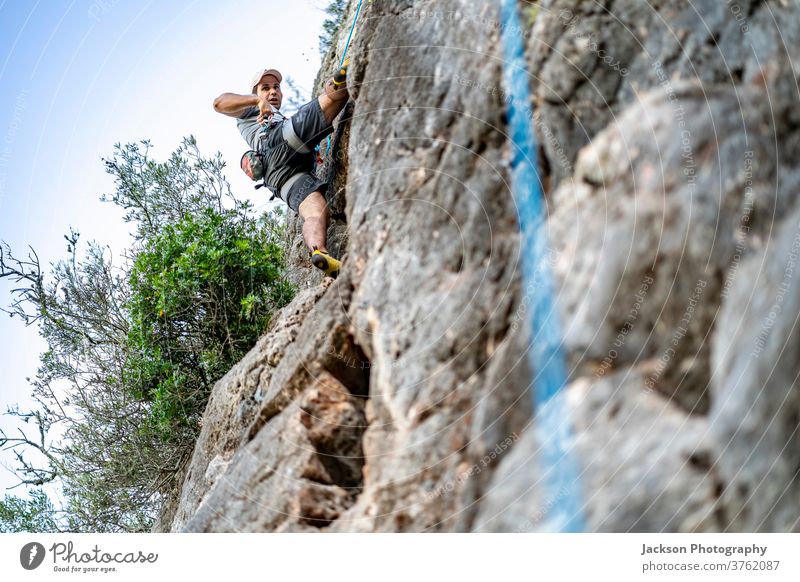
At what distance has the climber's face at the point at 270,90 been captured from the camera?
6164 mm

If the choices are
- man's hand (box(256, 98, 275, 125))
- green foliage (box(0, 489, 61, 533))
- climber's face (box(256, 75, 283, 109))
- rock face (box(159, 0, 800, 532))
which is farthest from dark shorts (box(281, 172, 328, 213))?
green foliage (box(0, 489, 61, 533))

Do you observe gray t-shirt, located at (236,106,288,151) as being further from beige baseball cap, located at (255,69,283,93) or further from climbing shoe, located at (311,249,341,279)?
climbing shoe, located at (311,249,341,279)

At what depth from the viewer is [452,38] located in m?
4.08

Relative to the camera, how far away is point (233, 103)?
613 centimetres

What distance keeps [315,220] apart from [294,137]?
26.4 inches

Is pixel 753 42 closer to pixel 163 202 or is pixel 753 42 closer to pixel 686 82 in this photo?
pixel 686 82

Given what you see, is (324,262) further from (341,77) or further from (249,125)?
(249,125)

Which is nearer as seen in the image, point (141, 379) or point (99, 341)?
point (141, 379)

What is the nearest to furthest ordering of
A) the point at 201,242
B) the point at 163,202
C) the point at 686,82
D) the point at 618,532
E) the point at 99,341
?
the point at 618,532 < the point at 686,82 < the point at 201,242 < the point at 99,341 < the point at 163,202

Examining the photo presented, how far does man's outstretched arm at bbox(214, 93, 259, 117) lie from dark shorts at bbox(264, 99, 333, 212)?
0.40 m

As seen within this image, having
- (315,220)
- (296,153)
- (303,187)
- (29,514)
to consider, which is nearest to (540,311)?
(315,220)

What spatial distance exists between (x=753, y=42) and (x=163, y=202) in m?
6.09

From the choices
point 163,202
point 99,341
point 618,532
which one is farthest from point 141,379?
point 618,532

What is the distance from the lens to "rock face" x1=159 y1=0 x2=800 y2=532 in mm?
2990
